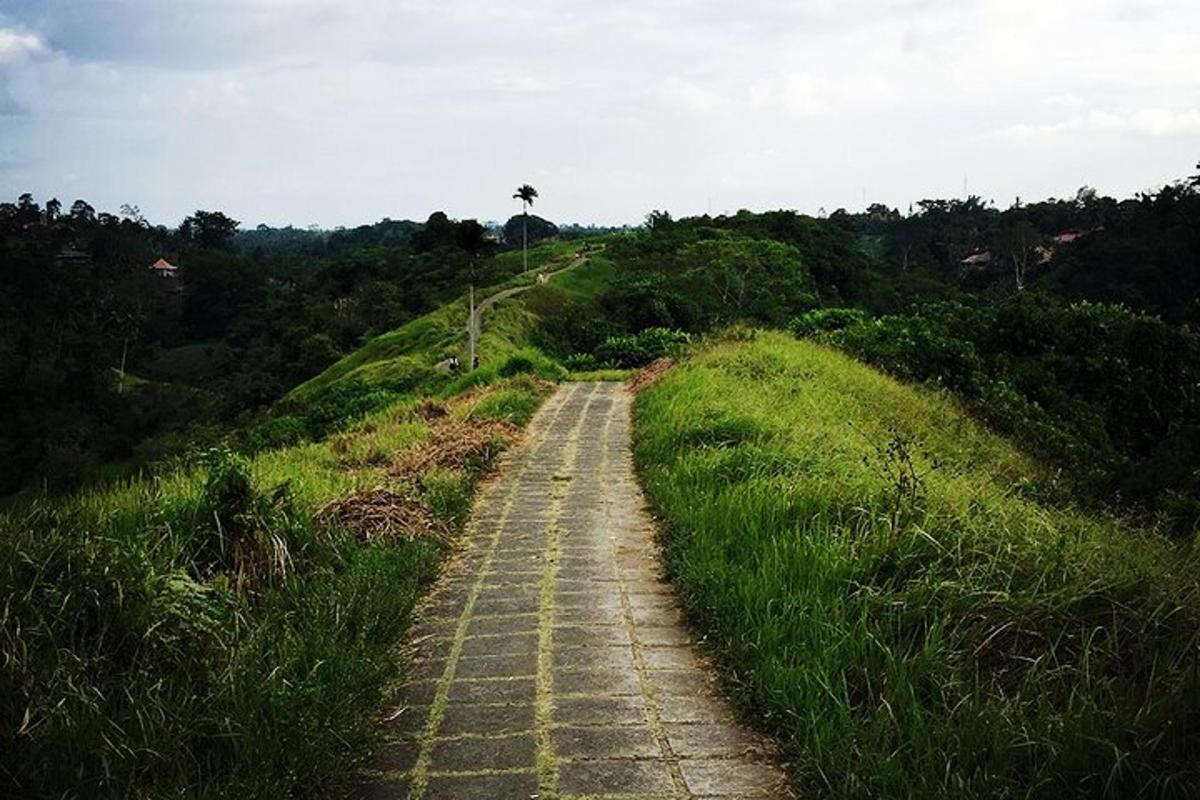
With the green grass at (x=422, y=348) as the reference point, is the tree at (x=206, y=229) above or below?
above

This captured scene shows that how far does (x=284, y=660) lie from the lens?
12.3 feet

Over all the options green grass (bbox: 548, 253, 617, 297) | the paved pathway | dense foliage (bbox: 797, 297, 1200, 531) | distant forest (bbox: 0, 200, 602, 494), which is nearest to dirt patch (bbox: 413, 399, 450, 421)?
the paved pathway

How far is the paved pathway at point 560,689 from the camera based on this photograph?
3230mm

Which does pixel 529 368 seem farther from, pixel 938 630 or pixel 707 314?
pixel 707 314

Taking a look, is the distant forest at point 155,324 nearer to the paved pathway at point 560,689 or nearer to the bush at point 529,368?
the bush at point 529,368

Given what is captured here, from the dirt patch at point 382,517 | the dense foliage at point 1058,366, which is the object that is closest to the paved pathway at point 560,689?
the dirt patch at point 382,517

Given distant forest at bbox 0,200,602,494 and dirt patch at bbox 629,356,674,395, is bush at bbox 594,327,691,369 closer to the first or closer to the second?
dirt patch at bbox 629,356,674,395

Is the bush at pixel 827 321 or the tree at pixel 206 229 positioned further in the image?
the tree at pixel 206 229

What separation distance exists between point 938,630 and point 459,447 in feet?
19.3

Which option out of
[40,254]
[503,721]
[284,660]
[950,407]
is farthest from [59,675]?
[40,254]

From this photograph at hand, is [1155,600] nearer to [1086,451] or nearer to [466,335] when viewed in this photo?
[1086,451]

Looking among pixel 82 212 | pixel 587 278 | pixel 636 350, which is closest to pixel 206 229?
pixel 82 212

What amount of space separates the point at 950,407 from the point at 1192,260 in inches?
1456

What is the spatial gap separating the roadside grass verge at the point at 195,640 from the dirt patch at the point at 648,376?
9.83m
